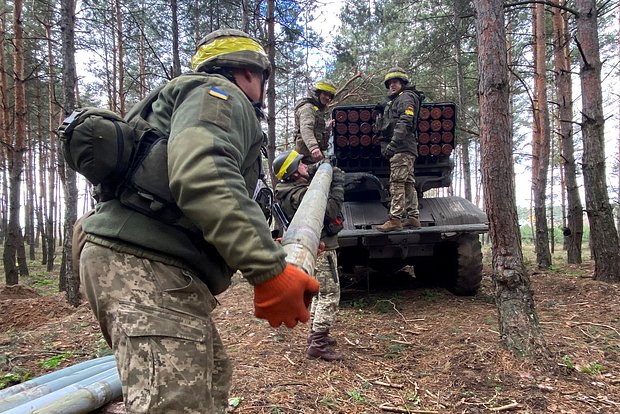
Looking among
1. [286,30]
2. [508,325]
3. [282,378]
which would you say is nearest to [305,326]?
[282,378]

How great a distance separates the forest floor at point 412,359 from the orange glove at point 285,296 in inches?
70.5

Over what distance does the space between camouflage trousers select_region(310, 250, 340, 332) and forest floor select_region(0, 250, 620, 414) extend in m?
0.35

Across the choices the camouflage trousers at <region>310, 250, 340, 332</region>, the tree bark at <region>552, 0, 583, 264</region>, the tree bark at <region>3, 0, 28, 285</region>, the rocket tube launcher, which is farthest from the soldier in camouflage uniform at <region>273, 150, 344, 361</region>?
the tree bark at <region>3, 0, 28, 285</region>

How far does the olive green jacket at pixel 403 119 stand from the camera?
5.86 metres

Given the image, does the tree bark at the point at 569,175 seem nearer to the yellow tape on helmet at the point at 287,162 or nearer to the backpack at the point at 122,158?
the yellow tape on helmet at the point at 287,162

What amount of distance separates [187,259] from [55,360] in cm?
327

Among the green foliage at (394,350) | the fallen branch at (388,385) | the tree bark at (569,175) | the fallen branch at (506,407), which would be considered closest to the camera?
the fallen branch at (506,407)

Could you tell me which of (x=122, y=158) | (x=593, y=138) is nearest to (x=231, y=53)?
(x=122, y=158)

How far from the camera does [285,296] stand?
1.45m

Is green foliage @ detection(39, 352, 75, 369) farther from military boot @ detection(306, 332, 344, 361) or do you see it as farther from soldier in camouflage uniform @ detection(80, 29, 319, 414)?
soldier in camouflage uniform @ detection(80, 29, 319, 414)

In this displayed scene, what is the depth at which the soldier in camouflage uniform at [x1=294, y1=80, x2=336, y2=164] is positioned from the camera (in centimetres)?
561

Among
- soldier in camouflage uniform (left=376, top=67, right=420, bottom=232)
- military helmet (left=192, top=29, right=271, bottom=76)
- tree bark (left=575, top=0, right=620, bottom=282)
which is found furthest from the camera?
tree bark (left=575, top=0, right=620, bottom=282)

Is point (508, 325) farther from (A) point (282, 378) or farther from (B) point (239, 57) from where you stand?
(B) point (239, 57)

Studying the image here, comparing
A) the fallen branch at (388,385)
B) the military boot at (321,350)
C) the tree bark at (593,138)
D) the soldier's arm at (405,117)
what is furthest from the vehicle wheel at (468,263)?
the fallen branch at (388,385)
